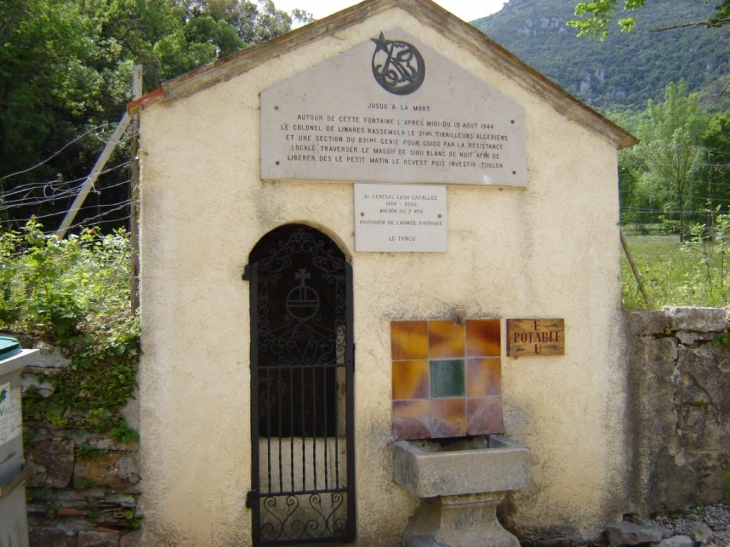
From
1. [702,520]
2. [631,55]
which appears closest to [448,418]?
[702,520]

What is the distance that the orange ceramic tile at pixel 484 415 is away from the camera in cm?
526

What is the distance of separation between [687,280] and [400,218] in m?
3.98

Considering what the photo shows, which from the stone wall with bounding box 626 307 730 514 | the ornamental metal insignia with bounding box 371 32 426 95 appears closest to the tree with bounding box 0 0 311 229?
the ornamental metal insignia with bounding box 371 32 426 95

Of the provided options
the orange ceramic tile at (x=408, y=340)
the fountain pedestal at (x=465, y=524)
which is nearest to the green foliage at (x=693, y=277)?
the orange ceramic tile at (x=408, y=340)

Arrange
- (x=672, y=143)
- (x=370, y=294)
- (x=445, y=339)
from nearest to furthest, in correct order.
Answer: (x=370, y=294)
(x=445, y=339)
(x=672, y=143)

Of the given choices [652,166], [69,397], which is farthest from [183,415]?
[652,166]

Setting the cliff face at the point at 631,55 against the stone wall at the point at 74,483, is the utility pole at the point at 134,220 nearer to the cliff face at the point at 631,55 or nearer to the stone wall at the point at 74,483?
the stone wall at the point at 74,483

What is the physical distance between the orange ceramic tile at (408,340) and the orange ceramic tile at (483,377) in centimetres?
39

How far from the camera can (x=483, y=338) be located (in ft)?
17.5

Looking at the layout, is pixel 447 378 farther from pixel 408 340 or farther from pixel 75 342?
pixel 75 342

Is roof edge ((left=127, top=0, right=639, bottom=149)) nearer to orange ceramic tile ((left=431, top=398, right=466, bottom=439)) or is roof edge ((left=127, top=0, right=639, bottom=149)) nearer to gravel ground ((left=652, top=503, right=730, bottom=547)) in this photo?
orange ceramic tile ((left=431, top=398, right=466, bottom=439))

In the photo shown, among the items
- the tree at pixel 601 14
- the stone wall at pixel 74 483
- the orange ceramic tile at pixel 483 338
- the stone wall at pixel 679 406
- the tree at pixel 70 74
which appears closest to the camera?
the stone wall at pixel 74 483

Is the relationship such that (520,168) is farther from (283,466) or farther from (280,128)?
(283,466)

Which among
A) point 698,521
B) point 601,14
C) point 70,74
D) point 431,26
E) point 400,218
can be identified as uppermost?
point 70,74
